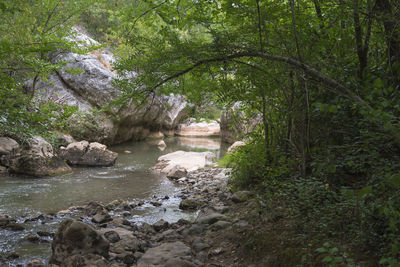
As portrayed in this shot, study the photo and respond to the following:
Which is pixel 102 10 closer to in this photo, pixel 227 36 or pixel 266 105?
pixel 266 105

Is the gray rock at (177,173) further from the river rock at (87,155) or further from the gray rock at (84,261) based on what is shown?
the gray rock at (84,261)

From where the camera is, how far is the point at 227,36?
3391 mm

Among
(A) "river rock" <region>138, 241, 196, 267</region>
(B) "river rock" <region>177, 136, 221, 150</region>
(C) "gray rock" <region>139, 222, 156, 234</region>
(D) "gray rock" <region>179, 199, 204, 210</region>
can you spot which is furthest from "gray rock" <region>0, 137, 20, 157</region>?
(B) "river rock" <region>177, 136, 221, 150</region>

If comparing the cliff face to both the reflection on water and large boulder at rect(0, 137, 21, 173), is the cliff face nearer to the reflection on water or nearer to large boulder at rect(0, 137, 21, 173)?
large boulder at rect(0, 137, 21, 173)

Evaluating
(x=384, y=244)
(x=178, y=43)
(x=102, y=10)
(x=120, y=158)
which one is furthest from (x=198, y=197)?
(x=102, y=10)

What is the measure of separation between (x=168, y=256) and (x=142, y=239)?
3.17 feet

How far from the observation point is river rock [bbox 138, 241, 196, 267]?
339 cm

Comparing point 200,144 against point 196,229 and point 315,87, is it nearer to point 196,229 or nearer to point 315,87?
point 196,229

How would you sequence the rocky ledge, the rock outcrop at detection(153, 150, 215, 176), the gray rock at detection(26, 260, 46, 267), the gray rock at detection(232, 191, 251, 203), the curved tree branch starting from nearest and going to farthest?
the curved tree branch → the gray rock at detection(26, 260, 46, 267) → the gray rock at detection(232, 191, 251, 203) → the rocky ledge → the rock outcrop at detection(153, 150, 215, 176)

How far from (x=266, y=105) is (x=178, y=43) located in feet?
9.27

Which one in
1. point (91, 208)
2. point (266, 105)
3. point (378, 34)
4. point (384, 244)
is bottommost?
point (91, 208)

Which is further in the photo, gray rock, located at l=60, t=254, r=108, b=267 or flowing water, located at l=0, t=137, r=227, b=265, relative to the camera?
flowing water, located at l=0, t=137, r=227, b=265

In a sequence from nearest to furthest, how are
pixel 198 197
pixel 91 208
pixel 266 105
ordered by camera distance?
pixel 266 105
pixel 91 208
pixel 198 197

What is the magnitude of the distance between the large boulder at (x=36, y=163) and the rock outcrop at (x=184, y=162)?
3393 millimetres
